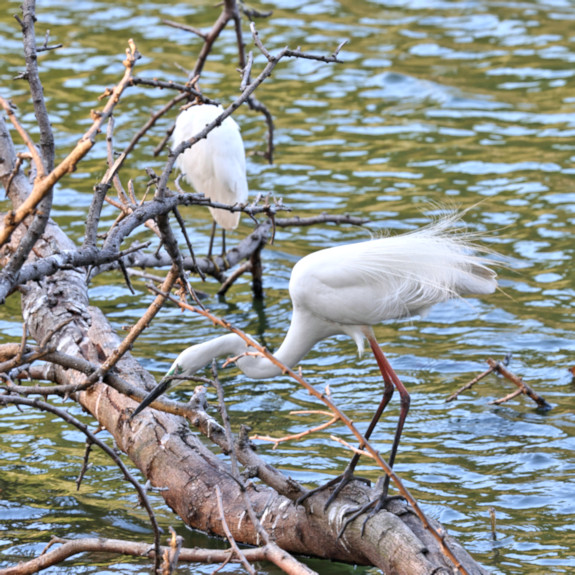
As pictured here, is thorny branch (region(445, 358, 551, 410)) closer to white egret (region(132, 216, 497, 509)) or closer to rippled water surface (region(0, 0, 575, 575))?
rippled water surface (region(0, 0, 575, 575))

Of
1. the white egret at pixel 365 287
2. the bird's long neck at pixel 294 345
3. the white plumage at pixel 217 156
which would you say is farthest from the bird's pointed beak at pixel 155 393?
the white plumage at pixel 217 156

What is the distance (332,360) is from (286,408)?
0.88 m

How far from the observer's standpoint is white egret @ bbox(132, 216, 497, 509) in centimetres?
461

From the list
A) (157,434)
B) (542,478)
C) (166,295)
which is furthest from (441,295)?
(166,295)

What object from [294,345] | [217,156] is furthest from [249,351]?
[217,156]

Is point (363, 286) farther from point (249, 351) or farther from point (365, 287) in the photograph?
point (249, 351)

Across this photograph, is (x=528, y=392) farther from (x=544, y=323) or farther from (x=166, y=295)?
(x=166, y=295)

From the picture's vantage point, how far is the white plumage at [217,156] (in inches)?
309

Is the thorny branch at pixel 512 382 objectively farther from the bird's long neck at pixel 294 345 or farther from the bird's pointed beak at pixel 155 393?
the bird's pointed beak at pixel 155 393

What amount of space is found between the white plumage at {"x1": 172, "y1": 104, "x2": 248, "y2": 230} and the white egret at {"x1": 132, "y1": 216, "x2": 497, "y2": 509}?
3.20m

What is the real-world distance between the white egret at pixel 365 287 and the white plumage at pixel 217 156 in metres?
3.20

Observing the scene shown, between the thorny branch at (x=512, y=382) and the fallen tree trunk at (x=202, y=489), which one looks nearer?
the fallen tree trunk at (x=202, y=489)

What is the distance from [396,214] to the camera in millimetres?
8930


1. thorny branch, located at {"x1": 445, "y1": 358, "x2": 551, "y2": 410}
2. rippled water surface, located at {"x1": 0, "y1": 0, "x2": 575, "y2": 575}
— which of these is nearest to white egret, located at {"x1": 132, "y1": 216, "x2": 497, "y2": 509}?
rippled water surface, located at {"x1": 0, "y1": 0, "x2": 575, "y2": 575}
